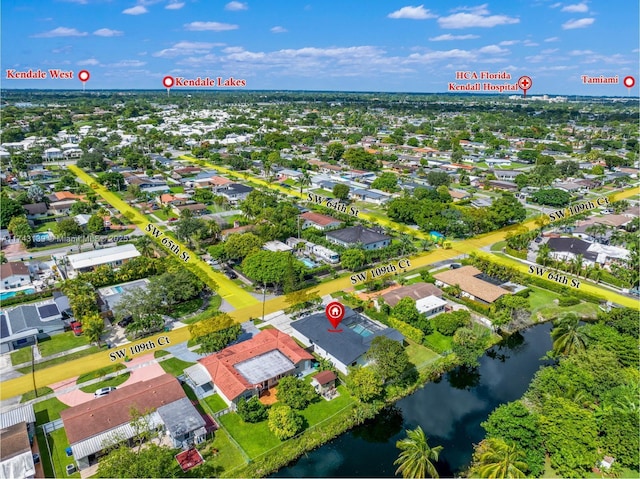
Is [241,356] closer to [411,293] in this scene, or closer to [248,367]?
[248,367]

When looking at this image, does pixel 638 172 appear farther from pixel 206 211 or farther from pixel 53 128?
pixel 53 128

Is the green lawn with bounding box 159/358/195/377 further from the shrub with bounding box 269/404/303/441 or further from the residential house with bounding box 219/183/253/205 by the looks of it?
the residential house with bounding box 219/183/253/205

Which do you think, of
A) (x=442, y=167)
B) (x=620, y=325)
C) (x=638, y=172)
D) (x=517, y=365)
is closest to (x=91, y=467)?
(x=517, y=365)

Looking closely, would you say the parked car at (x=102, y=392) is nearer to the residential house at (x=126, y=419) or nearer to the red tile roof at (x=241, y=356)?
the residential house at (x=126, y=419)

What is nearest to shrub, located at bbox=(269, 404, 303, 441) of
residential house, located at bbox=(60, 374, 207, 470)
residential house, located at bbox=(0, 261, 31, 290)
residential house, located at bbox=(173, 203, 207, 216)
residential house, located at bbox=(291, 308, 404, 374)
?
residential house, located at bbox=(60, 374, 207, 470)

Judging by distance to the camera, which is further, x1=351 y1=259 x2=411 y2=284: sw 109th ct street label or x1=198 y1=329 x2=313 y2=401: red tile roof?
x1=351 y1=259 x2=411 y2=284: sw 109th ct street label
